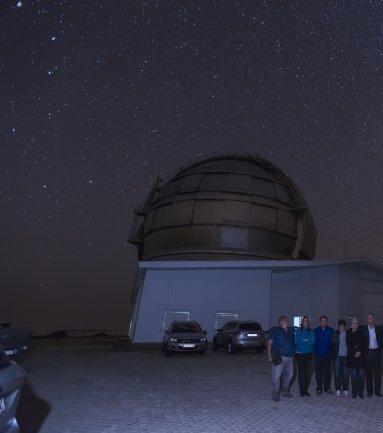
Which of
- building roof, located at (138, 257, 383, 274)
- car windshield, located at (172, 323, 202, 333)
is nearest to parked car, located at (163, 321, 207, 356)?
car windshield, located at (172, 323, 202, 333)

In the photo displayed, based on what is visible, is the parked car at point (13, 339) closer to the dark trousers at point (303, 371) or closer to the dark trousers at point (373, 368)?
the dark trousers at point (303, 371)

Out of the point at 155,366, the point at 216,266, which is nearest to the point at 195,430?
the point at 155,366

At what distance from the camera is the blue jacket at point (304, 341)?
10423 millimetres

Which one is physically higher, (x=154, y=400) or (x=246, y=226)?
(x=246, y=226)

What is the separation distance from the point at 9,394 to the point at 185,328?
1652 cm

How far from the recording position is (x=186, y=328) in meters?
20.3

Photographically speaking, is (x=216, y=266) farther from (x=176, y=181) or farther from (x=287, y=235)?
(x=176, y=181)

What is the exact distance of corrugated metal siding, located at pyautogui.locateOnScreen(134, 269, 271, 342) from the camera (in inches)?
977

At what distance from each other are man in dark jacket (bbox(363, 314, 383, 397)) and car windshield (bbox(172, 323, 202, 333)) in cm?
1098

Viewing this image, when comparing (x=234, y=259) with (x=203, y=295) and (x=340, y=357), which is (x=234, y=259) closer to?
(x=203, y=295)

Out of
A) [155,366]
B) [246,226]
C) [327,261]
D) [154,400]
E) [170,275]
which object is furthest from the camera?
[246,226]

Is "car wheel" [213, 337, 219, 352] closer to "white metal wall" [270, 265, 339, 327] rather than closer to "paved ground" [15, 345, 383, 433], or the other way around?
"white metal wall" [270, 265, 339, 327]

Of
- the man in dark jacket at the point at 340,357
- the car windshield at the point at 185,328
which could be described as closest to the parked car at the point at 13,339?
the car windshield at the point at 185,328

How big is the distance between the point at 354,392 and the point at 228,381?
145 inches
